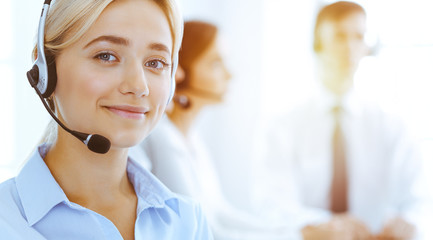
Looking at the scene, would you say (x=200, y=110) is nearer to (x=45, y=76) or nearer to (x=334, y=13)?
(x=334, y=13)

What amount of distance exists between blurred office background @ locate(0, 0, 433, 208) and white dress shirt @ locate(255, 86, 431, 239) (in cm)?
12

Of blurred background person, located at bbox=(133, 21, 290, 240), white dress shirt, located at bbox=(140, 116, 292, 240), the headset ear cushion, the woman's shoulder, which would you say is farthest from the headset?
blurred background person, located at bbox=(133, 21, 290, 240)

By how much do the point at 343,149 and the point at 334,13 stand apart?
47 centimetres

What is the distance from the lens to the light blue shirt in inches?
24.4

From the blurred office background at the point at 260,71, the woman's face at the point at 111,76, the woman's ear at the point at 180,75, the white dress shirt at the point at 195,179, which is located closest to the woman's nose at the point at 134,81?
the woman's face at the point at 111,76

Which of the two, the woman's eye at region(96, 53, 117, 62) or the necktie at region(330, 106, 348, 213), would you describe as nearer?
the woman's eye at region(96, 53, 117, 62)

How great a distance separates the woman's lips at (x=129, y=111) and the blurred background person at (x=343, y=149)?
3.30ft

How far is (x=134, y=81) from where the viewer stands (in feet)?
2.10

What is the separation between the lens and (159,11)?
0.69 m

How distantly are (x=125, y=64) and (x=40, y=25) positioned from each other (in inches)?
4.8

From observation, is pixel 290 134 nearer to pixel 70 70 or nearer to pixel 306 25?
pixel 306 25

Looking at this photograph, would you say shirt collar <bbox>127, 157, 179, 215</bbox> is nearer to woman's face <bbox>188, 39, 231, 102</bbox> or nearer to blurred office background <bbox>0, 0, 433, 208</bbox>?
woman's face <bbox>188, 39, 231, 102</bbox>

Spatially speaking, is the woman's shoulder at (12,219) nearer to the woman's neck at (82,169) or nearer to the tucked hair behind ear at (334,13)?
the woman's neck at (82,169)

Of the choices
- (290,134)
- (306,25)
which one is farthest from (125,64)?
(306,25)
